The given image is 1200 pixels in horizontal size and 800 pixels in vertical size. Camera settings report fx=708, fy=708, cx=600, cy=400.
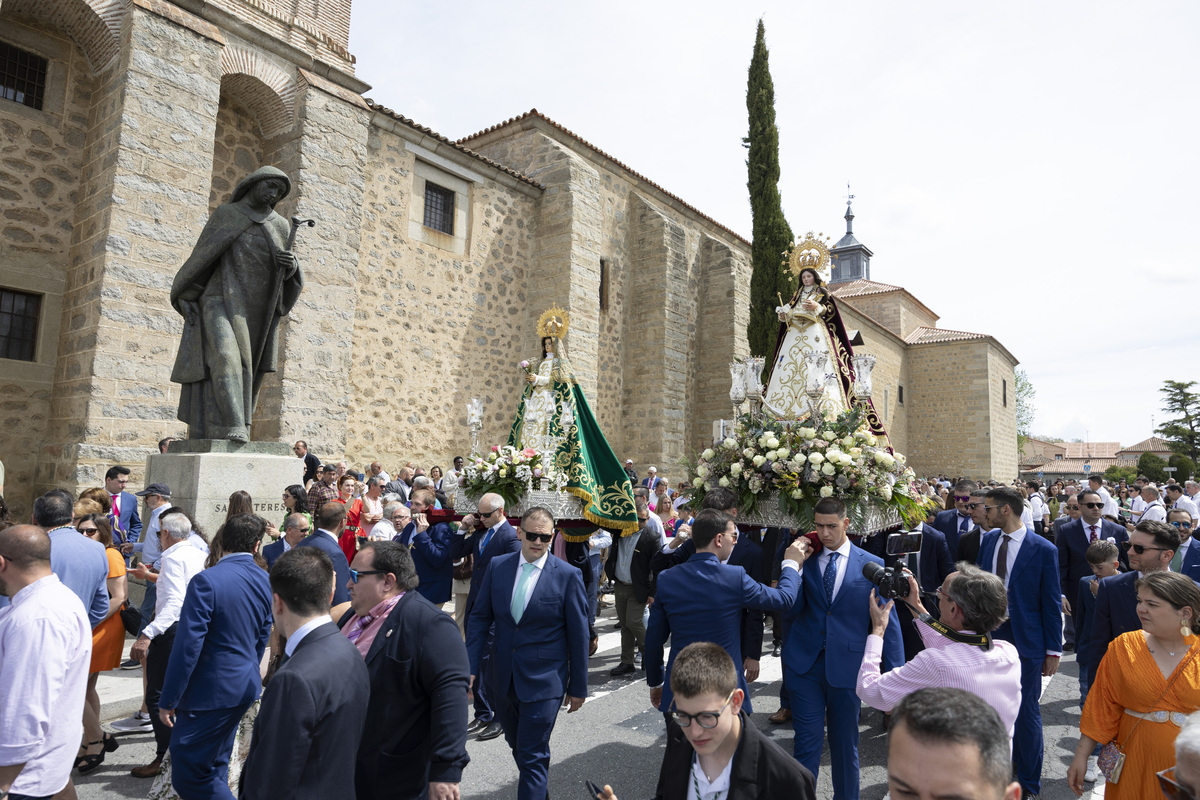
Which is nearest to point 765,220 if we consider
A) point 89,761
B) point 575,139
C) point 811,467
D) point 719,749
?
point 575,139

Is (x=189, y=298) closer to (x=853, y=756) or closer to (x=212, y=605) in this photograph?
(x=212, y=605)

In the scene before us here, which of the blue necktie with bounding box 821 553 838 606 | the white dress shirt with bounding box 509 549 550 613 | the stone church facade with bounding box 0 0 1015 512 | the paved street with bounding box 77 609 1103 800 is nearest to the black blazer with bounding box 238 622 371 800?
the white dress shirt with bounding box 509 549 550 613

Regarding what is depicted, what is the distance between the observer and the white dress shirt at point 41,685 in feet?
9.08

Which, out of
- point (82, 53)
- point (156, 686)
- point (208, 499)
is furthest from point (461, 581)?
point (82, 53)

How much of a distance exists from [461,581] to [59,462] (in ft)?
20.2

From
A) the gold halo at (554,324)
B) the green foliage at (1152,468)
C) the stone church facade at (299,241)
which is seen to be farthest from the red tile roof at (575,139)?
the green foliage at (1152,468)

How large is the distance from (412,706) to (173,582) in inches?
95.2

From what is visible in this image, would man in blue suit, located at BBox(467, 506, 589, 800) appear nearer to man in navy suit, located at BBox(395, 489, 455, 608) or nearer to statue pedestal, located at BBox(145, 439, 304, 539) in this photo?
man in navy suit, located at BBox(395, 489, 455, 608)

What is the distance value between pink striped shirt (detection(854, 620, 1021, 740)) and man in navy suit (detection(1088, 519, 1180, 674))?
199 centimetres

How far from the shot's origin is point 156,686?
4371 mm

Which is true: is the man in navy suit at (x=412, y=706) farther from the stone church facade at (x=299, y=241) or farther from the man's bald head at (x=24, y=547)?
the stone church facade at (x=299, y=241)

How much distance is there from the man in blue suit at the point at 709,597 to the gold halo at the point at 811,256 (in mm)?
4032

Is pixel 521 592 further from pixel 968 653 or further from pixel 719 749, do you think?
pixel 968 653

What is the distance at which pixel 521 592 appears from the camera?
13.4 feet
